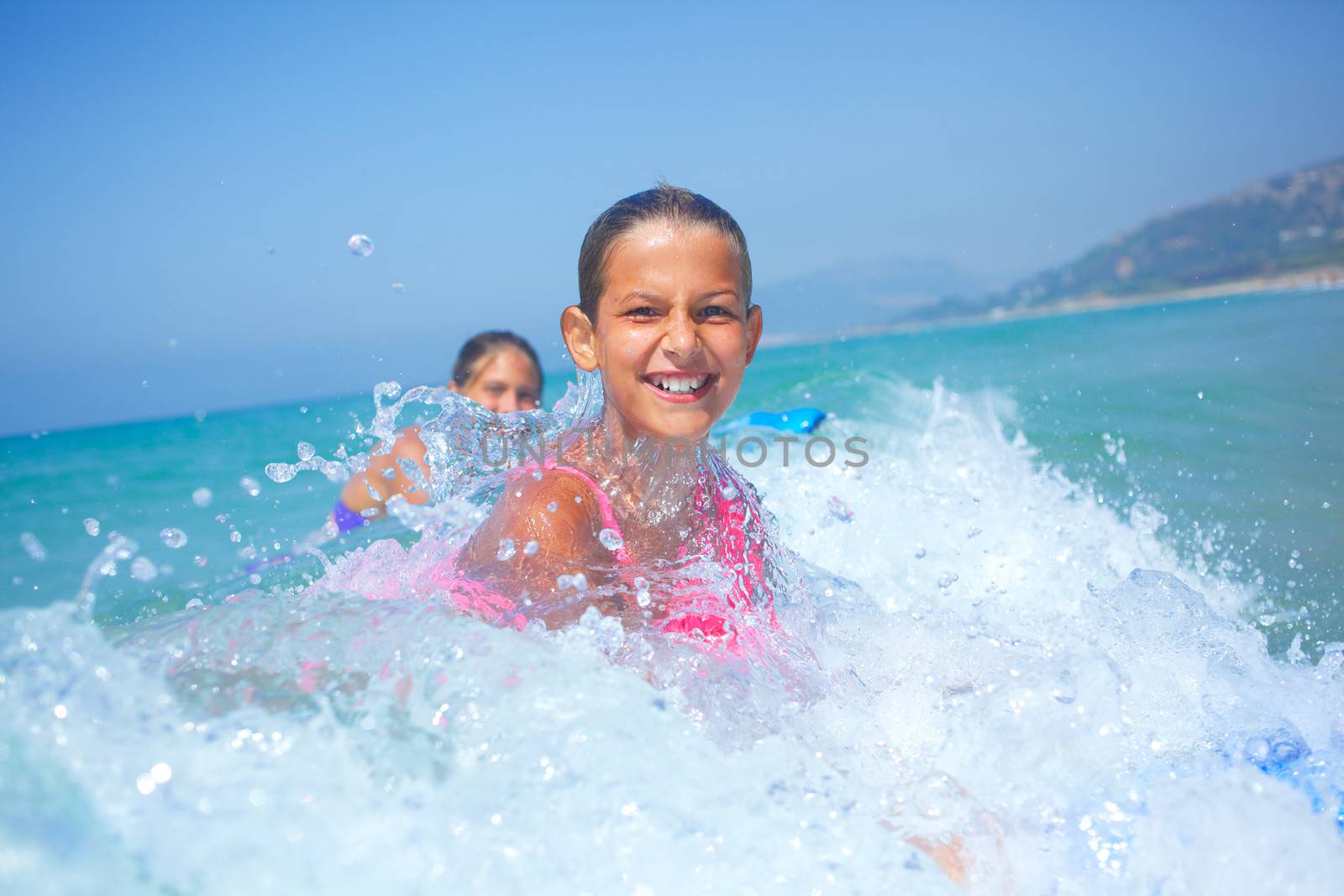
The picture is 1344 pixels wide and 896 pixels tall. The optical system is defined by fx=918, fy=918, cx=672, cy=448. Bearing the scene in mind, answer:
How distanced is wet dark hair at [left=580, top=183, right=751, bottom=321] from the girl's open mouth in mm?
256

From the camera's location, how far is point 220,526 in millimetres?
7805

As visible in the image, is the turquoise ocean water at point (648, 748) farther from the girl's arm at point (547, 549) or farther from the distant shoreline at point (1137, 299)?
the distant shoreline at point (1137, 299)

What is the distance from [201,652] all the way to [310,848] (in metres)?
0.44

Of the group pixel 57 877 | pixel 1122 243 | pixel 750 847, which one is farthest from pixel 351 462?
pixel 1122 243

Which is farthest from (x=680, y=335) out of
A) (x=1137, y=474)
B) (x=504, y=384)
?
(x=1137, y=474)

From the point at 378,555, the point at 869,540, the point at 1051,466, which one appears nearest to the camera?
the point at 378,555

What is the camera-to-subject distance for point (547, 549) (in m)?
1.97

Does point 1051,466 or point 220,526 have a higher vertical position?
point 1051,466

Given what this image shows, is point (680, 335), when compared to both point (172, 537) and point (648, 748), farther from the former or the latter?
point (172, 537)

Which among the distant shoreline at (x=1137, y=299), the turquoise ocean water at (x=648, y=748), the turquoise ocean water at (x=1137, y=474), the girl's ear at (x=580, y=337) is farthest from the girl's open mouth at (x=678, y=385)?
the distant shoreline at (x=1137, y=299)

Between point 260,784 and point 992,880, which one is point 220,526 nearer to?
point 260,784

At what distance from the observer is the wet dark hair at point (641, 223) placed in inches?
85.4

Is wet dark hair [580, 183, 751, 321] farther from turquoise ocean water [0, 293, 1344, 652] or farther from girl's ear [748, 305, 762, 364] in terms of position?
turquoise ocean water [0, 293, 1344, 652]

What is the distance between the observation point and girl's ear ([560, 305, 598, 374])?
2.34 m
